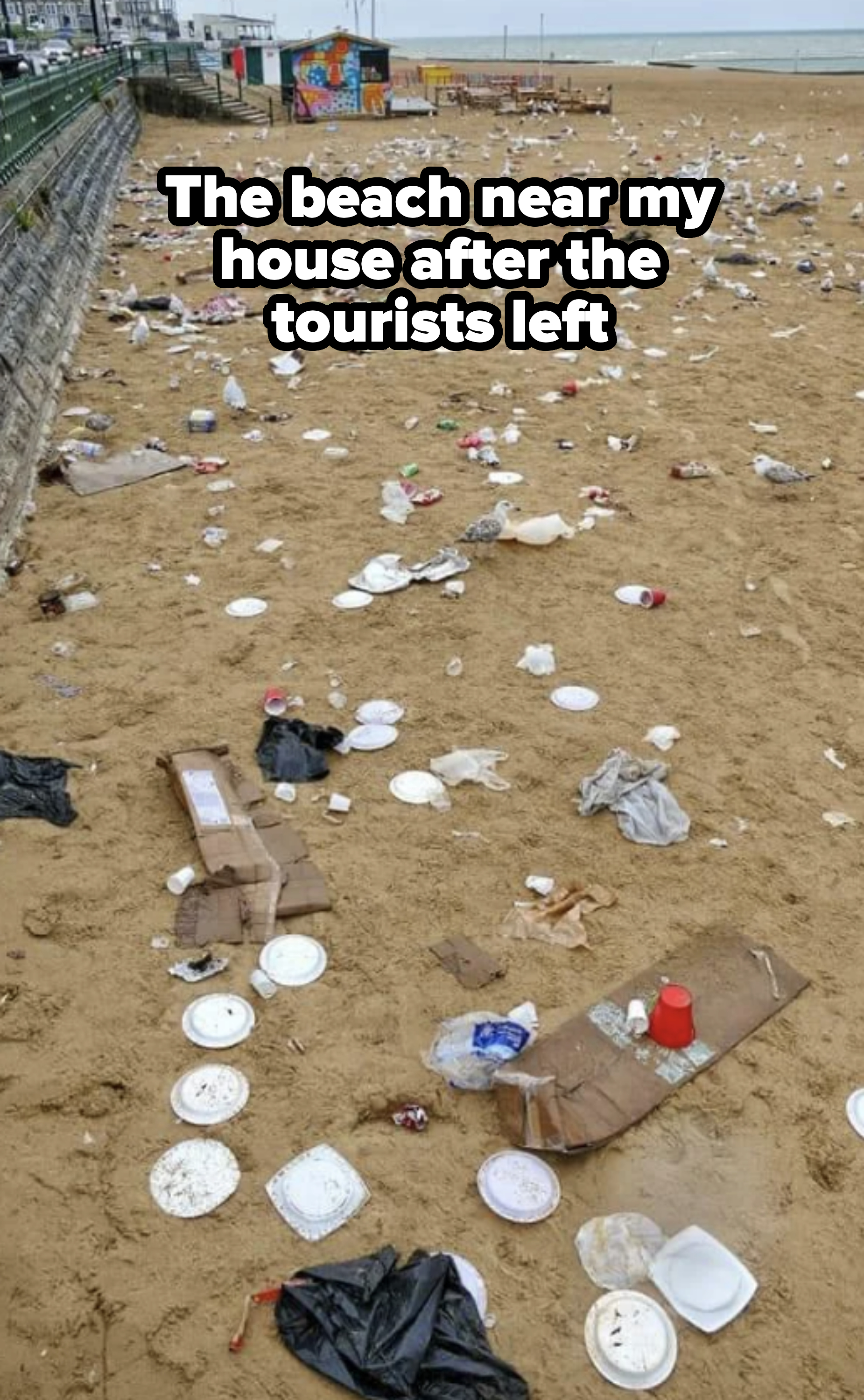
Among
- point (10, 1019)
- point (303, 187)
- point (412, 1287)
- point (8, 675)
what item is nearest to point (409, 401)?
point (8, 675)

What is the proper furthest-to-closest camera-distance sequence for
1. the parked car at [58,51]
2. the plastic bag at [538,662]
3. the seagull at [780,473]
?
1. the parked car at [58,51]
2. the seagull at [780,473]
3. the plastic bag at [538,662]

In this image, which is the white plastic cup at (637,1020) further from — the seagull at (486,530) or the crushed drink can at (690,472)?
the crushed drink can at (690,472)

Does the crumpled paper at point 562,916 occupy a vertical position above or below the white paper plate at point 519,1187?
above

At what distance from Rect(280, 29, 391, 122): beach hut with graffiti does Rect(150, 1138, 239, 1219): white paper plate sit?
23375 millimetres

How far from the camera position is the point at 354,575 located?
4309mm

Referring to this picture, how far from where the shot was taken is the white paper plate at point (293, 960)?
2488 mm

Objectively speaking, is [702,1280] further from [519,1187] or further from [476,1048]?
[476,1048]

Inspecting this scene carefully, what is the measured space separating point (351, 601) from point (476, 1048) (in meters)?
2.26

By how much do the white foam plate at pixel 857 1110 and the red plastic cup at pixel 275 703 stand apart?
2121 mm

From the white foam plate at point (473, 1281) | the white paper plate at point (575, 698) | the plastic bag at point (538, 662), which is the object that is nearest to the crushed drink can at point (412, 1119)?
the white foam plate at point (473, 1281)

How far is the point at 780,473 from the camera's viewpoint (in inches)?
202

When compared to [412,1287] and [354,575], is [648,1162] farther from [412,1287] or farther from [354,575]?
[354,575]

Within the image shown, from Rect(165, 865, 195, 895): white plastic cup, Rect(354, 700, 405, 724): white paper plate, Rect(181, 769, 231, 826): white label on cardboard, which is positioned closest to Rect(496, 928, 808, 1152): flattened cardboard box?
Rect(165, 865, 195, 895): white plastic cup

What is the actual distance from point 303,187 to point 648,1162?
12870mm
